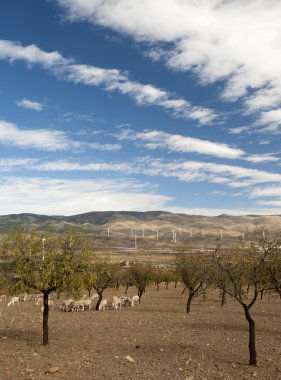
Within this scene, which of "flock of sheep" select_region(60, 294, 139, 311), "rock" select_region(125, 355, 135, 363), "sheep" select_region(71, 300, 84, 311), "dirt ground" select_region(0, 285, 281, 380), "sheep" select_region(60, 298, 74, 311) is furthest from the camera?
"flock of sheep" select_region(60, 294, 139, 311)

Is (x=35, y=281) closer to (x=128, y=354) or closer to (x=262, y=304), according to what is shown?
(x=128, y=354)

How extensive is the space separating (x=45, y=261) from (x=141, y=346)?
386 inches

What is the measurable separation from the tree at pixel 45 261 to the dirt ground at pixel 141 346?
3987 millimetres

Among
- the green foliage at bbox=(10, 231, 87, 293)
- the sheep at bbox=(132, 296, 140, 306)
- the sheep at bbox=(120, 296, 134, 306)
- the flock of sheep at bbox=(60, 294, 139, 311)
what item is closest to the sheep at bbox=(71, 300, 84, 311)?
the flock of sheep at bbox=(60, 294, 139, 311)

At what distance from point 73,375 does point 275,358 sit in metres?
13.7

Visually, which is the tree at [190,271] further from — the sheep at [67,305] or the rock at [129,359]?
the rock at [129,359]

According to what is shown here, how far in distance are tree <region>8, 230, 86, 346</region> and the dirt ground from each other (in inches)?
157

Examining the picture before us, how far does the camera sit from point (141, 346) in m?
30.5

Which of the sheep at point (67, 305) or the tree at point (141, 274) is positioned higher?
the tree at point (141, 274)

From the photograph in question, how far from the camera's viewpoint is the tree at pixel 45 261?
94.8 feet

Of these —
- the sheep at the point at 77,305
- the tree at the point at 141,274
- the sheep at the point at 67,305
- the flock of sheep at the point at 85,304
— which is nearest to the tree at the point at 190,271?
the flock of sheep at the point at 85,304

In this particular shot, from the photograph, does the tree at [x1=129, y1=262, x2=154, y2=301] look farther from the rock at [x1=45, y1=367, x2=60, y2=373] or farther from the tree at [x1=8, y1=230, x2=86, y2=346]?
the rock at [x1=45, y1=367, x2=60, y2=373]

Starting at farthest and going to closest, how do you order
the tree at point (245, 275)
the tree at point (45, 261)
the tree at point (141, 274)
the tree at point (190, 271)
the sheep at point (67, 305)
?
the tree at point (141, 274) < the sheep at point (67, 305) < the tree at point (190, 271) < the tree at point (45, 261) < the tree at point (245, 275)

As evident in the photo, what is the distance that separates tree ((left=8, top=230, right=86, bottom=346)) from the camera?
1137 inches
